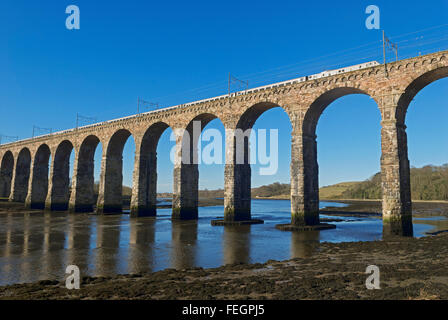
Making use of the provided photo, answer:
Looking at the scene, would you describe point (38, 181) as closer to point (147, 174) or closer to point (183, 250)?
point (147, 174)

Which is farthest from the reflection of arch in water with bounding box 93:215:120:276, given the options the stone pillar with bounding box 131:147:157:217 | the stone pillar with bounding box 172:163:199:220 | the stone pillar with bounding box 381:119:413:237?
the stone pillar with bounding box 381:119:413:237

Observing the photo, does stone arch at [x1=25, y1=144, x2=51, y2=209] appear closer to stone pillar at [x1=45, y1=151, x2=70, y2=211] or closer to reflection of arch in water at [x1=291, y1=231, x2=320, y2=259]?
stone pillar at [x1=45, y1=151, x2=70, y2=211]

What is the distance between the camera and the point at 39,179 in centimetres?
5450

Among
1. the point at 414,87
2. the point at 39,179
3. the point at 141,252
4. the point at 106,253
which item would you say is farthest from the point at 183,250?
the point at 39,179

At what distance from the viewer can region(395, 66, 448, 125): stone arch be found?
20667 millimetres

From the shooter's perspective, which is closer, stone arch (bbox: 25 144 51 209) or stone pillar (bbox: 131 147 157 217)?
stone pillar (bbox: 131 147 157 217)

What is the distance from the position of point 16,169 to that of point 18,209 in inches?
425

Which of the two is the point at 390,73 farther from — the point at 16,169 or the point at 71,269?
the point at 16,169

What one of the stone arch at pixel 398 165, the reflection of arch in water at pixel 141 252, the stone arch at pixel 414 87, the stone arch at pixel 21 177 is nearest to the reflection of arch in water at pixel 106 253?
the reflection of arch in water at pixel 141 252

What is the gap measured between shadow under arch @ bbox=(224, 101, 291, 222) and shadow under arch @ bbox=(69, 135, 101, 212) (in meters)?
24.4

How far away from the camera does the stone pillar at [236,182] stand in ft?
98.1

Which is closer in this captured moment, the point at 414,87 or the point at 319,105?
the point at 414,87

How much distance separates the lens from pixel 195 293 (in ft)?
27.4

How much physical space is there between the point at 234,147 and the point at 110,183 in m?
20.2
